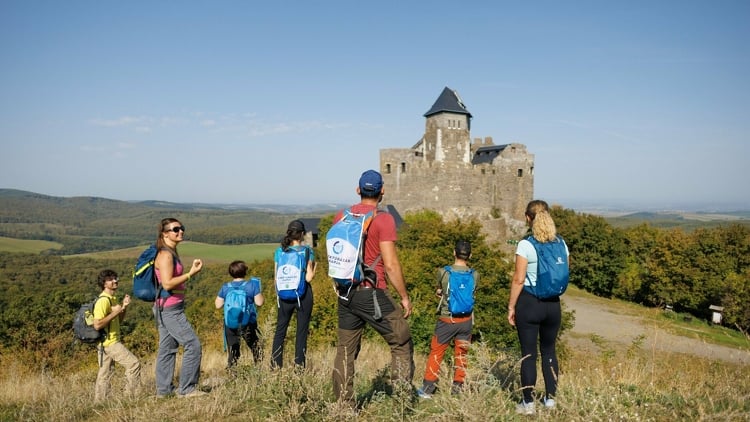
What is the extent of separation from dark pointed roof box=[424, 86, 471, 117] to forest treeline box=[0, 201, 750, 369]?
7.32 metres

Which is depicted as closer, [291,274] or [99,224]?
[291,274]

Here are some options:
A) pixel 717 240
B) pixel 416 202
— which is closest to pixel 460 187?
pixel 416 202

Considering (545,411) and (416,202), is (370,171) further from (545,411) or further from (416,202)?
(416,202)

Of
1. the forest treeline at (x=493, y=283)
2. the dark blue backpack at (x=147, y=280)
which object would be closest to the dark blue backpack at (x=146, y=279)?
the dark blue backpack at (x=147, y=280)

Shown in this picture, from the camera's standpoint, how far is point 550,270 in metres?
3.65

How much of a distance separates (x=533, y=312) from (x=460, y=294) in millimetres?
1024

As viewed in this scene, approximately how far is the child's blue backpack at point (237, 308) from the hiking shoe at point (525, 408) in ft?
11.0

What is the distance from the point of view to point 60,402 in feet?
12.8

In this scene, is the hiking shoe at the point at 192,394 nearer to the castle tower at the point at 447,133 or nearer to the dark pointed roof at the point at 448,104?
the castle tower at the point at 447,133

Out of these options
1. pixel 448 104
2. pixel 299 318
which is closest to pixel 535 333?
pixel 299 318

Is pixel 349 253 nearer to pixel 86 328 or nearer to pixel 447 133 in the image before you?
pixel 86 328

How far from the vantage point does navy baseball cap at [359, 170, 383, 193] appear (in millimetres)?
3734

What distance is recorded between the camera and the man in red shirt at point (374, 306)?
3580mm

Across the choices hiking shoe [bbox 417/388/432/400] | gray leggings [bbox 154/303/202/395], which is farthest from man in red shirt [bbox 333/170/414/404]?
gray leggings [bbox 154/303/202/395]
